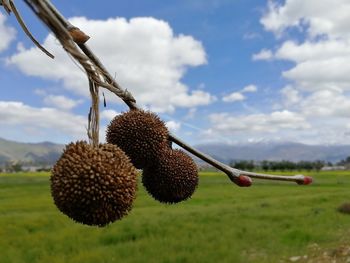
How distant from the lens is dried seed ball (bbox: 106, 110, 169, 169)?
165 cm

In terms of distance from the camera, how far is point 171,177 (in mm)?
1783

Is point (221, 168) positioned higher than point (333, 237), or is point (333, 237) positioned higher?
point (221, 168)

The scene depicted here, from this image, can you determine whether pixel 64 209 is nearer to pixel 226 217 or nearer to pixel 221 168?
pixel 221 168

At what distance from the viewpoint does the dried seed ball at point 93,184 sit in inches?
50.3

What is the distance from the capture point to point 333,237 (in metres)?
40.1

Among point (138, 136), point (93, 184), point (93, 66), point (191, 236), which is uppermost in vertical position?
point (93, 66)

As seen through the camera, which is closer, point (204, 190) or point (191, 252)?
point (191, 252)

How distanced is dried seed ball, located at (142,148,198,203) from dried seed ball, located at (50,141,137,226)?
407 mm

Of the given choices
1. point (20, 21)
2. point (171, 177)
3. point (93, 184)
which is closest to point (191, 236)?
point (171, 177)

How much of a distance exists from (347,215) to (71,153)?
48465 millimetres

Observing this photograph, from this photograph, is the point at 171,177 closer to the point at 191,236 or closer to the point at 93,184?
the point at 93,184

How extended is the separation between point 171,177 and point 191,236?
130ft

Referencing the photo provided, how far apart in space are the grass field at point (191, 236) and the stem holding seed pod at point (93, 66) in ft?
114

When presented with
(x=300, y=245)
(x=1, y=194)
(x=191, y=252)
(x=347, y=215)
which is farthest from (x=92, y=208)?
(x=1, y=194)
